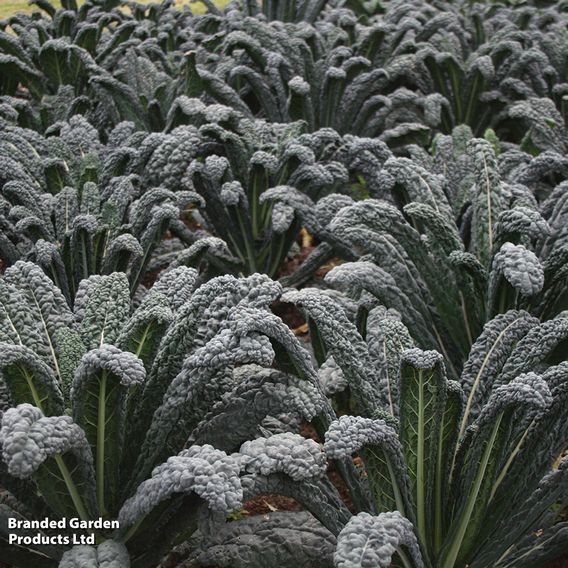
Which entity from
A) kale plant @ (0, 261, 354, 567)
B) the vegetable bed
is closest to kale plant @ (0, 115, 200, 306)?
the vegetable bed

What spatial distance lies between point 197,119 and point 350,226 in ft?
5.79

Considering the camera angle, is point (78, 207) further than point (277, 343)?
Yes

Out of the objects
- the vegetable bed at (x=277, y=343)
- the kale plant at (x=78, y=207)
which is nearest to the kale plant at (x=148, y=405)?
the vegetable bed at (x=277, y=343)

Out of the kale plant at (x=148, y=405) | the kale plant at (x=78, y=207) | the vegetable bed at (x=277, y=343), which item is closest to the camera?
the kale plant at (x=148, y=405)

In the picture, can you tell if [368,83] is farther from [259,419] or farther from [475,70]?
[259,419]

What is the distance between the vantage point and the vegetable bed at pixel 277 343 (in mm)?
1831

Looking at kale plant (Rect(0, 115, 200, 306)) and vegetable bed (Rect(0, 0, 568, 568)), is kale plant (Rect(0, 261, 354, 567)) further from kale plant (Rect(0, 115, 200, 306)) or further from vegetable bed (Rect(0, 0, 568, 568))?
kale plant (Rect(0, 115, 200, 306))

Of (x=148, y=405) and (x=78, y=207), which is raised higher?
(x=78, y=207)

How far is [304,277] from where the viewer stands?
11.4 feet

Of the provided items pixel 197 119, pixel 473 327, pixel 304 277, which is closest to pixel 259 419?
pixel 473 327

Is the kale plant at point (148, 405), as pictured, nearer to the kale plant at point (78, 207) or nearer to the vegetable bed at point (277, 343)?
the vegetable bed at point (277, 343)

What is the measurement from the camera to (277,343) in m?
2.00

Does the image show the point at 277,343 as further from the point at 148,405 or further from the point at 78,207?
the point at 78,207

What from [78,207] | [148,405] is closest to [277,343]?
[148,405]
